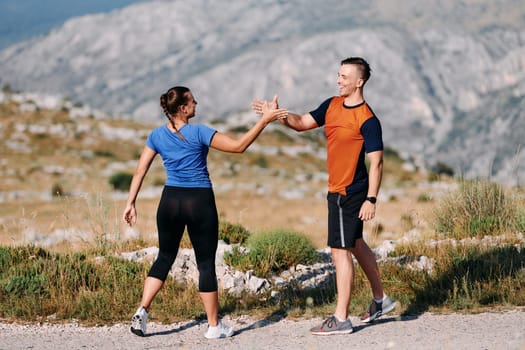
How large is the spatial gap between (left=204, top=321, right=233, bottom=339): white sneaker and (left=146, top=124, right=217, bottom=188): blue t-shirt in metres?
1.23

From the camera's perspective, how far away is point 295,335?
6254 millimetres

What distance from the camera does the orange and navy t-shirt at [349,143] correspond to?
603 cm

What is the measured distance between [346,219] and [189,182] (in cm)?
136

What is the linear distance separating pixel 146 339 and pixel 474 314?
300 cm

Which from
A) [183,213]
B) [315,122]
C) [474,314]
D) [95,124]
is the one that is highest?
[95,124]

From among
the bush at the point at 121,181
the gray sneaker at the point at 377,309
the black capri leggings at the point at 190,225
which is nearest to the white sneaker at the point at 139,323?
the black capri leggings at the point at 190,225

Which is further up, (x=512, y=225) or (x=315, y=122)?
(x=315, y=122)

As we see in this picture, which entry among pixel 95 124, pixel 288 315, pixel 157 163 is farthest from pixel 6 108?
pixel 288 315

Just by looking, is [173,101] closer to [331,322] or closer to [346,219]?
[346,219]

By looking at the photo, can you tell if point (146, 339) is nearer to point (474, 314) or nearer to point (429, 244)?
point (474, 314)

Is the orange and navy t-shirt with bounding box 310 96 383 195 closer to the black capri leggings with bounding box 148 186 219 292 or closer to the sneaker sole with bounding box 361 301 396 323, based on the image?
the black capri leggings with bounding box 148 186 219 292

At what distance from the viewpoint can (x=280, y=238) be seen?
913 centimetres

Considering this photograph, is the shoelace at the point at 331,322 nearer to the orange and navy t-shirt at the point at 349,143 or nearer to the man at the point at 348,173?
the man at the point at 348,173

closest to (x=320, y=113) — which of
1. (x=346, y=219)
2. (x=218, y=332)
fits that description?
(x=346, y=219)
